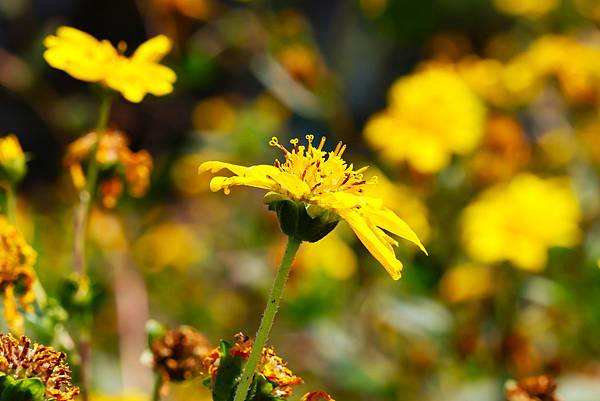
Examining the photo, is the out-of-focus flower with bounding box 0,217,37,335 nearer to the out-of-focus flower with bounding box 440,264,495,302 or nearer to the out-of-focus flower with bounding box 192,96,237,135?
the out-of-focus flower with bounding box 440,264,495,302

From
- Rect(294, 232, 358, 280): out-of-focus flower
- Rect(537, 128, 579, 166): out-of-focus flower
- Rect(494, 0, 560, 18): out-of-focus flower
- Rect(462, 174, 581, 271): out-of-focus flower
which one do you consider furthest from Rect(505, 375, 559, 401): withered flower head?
Rect(494, 0, 560, 18): out-of-focus flower

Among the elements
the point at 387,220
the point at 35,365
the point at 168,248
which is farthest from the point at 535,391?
the point at 168,248

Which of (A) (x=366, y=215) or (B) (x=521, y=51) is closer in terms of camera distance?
(A) (x=366, y=215)

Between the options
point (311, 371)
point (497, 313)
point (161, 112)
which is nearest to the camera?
point (497, 313)

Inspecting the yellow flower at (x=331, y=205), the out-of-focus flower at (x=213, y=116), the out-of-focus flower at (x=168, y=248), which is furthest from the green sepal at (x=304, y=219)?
the out-of-focus flower at (x=213, y=116)

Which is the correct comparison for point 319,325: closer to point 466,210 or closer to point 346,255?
point 346,255

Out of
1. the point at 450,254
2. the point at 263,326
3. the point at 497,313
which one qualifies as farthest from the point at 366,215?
the point at 450,254

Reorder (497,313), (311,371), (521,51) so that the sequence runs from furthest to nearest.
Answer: (521,51), (311,371), (497,313)
